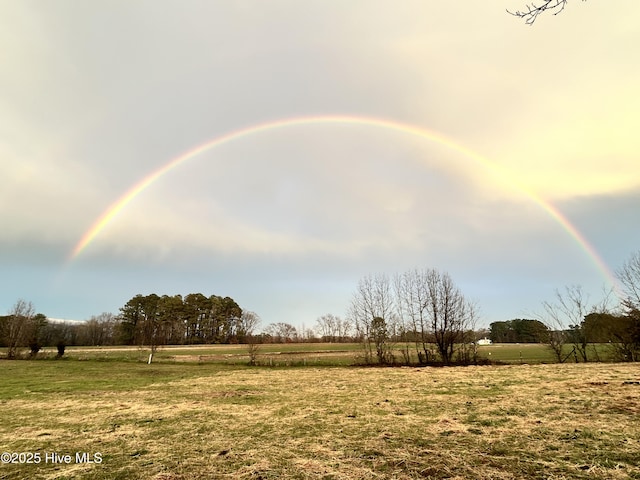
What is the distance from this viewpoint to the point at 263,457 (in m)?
5.73

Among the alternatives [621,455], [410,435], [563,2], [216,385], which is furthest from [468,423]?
[216,385]

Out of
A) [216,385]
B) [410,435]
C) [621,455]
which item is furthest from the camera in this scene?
[216,385]

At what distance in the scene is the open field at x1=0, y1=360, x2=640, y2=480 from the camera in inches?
198

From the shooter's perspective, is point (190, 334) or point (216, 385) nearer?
point (216, 385)

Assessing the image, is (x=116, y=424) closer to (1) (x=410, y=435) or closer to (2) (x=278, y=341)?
(1) (x=410, y=435)

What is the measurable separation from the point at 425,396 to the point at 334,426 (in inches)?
193

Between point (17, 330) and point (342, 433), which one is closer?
point (342, 433)

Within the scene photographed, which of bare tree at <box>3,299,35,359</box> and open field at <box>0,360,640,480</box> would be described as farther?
bare tree at <box>3,299,35,359</box>

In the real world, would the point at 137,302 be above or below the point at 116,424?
above

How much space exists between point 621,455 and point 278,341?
84391 mm

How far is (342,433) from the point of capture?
7082 mm

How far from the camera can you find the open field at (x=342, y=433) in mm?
5039

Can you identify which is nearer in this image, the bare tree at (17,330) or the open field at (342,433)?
the open field at (342,433)

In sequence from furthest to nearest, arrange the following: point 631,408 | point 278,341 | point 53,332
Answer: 1. point 278,341
2. point 53,332
3. point 631,408
